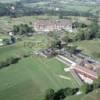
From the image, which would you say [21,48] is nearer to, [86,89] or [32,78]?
[32,78]

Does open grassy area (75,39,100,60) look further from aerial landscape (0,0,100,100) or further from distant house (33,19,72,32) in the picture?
distant house (33,19,72,32)

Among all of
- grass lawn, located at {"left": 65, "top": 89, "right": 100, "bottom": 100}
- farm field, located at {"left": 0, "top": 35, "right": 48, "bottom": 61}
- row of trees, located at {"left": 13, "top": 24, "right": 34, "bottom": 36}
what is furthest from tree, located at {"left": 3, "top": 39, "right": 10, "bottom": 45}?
grass lawn, located at {"left": 65, "top": 89, "right": 100, "bottom": 100}

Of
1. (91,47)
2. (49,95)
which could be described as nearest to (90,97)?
(49,95)

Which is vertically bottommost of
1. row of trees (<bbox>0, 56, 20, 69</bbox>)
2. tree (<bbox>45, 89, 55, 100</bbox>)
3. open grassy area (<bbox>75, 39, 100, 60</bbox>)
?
open grassy area (<bbox>75, 39, 100, 60</bbox>)

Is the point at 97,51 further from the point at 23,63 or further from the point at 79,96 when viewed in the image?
the point at 79,96

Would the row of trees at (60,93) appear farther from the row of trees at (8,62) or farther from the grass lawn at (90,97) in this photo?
the row of trees at (8,62)

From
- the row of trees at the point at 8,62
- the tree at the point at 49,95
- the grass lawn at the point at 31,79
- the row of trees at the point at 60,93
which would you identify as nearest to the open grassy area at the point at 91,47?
the grass lawn at the point at 31,79
